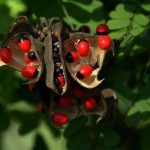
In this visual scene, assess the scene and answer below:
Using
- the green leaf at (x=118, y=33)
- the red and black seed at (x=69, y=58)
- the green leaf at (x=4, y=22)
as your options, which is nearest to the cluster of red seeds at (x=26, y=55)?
the red and black seed at (x=69, y=58)

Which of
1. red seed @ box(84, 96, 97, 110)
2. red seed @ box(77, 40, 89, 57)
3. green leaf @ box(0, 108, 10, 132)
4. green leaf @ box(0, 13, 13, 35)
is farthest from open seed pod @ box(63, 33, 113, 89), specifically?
green leaf @ box(0, 108, 10, 132)

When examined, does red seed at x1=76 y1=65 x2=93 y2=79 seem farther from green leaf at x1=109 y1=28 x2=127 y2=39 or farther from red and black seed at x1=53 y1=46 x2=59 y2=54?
green leaf at x1=109 y1=28 x2=127 y2=39

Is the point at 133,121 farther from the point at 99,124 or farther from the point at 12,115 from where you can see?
the point at 12,115

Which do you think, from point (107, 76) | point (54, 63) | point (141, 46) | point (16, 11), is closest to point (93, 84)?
point (54, 63)

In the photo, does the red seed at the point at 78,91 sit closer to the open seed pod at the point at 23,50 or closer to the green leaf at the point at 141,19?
the open seed pod at the point at 23,50

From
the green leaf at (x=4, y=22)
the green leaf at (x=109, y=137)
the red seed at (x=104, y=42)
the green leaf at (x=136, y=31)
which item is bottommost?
the green leaf at (x=109, y=137)

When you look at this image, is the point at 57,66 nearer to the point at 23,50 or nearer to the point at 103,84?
the point at 23,50

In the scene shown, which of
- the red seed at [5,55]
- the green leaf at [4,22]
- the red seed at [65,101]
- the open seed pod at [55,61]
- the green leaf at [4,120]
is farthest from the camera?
the green leaf at [4,120]
